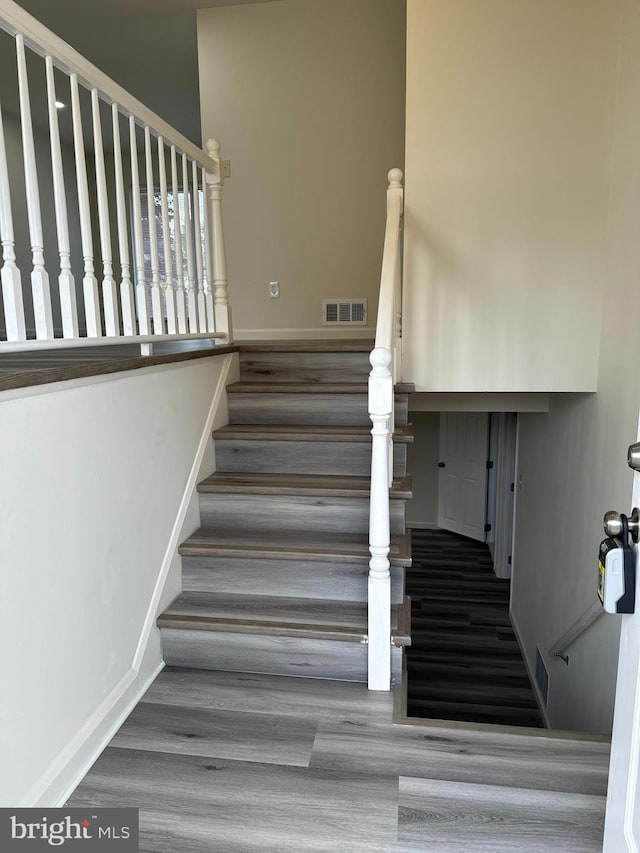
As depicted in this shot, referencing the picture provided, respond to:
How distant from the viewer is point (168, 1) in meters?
3.99

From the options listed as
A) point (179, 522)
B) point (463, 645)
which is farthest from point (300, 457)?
point (463, 645)

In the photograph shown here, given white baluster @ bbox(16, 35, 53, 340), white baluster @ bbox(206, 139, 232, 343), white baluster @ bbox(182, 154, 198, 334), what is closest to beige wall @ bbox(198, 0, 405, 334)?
white baluster @ bbox(206, 139, 232, 343)

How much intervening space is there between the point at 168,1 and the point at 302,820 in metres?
4.80

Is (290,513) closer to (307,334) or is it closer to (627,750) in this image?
(627,750)

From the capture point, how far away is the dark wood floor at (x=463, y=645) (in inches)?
187

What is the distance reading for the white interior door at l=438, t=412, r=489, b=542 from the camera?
7809 mm

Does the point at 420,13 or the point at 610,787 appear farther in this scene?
the point at 420,13

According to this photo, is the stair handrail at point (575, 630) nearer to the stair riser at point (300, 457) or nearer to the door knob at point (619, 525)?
the stair riser at point (300, 457)

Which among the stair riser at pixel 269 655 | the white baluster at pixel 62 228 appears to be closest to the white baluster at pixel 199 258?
the white baluster at pixel 62 228

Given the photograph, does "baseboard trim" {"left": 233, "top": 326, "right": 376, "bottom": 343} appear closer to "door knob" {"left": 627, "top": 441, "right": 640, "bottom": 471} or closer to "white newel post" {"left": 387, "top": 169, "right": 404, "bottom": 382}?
"white newel post" {"left": 387, "top": 169, "right": 404, "bottom": 382}

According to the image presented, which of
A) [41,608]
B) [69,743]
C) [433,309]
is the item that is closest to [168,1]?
[433,309]

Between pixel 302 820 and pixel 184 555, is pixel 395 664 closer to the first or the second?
pixel 302 820

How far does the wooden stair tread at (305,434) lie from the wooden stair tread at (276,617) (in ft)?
2.53

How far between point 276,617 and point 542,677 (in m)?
3.15
